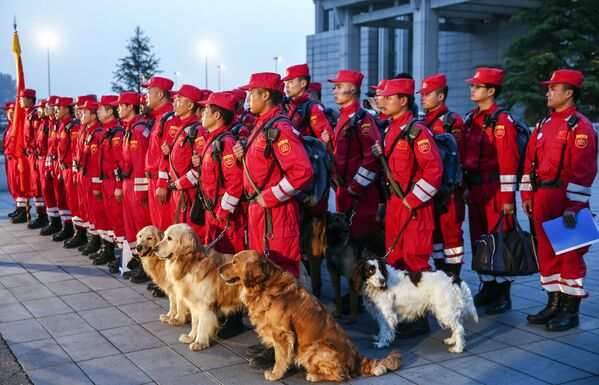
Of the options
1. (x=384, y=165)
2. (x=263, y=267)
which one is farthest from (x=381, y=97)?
(x=263, y=267)

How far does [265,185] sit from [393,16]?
40401 millimetres

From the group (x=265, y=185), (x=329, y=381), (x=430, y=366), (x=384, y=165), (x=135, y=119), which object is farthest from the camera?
(x=135, y=119)

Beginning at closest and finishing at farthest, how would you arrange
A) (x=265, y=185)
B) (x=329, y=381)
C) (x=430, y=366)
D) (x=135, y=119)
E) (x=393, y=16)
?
(x=329, y=381), (x=430, y=366), (x=265, y=185), (x=135, y=119), (x=393, y=16)

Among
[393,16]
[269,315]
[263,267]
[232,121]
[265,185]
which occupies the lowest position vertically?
[269,315]

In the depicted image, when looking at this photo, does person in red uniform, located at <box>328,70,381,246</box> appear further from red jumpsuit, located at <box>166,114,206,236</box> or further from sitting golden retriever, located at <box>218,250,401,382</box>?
sitting golden retriever, located at <box>218,250,401,382</box>

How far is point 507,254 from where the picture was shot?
690 centimetres

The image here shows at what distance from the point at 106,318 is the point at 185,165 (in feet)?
5.83

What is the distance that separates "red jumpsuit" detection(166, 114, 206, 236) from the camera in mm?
7445

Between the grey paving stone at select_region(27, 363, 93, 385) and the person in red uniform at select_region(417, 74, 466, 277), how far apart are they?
3.94m

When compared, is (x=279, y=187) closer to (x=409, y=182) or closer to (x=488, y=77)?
(x=409, y=182)

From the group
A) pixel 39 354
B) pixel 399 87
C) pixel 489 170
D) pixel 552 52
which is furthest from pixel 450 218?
pixel 552 52

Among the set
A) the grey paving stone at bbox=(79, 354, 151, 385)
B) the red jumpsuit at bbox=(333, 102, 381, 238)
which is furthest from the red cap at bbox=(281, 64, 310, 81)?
the grey paving stone at bbox=(79, 354, 151, 385)

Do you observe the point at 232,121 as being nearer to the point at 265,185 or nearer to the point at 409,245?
the point at 265,185

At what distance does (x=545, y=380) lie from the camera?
5508mm
